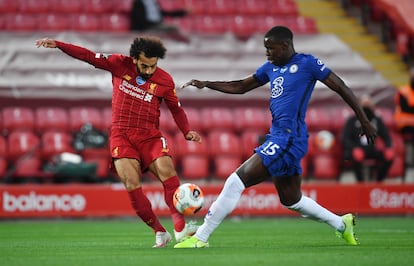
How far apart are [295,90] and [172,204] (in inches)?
67.6

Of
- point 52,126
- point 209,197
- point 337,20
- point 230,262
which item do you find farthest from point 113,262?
point 337,20

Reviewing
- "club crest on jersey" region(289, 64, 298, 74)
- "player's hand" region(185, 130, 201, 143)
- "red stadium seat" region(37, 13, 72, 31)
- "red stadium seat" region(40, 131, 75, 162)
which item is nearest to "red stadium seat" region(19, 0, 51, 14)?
"red stadium seat" region(37, 13, 72, 31)

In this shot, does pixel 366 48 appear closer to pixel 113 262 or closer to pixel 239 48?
pixel 239 48

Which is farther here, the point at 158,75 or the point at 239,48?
the point at 239,48

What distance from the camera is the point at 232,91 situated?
9586 mm

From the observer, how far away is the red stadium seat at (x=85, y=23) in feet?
64.8

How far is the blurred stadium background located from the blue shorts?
784 cm

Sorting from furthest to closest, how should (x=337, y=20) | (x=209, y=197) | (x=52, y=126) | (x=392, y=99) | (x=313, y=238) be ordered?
1. (x=337, y=20)
2. (x=392, y=99)
3. (x=52, y=126)
4. (x=209, y=197)
5. (x=313, y=238)

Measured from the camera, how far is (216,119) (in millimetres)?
18141

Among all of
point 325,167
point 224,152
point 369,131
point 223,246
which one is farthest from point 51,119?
point 369,131

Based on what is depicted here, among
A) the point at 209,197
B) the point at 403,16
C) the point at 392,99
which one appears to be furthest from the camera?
the point at 403,16

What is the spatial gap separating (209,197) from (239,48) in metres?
4.28

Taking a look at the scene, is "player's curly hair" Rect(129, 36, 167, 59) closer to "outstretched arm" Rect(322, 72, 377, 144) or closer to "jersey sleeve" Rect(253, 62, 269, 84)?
"jersey sleeve" Rect(253, 62, 269, 84)

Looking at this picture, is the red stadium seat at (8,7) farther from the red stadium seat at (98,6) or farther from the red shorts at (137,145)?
the red shorts at (137,145)
